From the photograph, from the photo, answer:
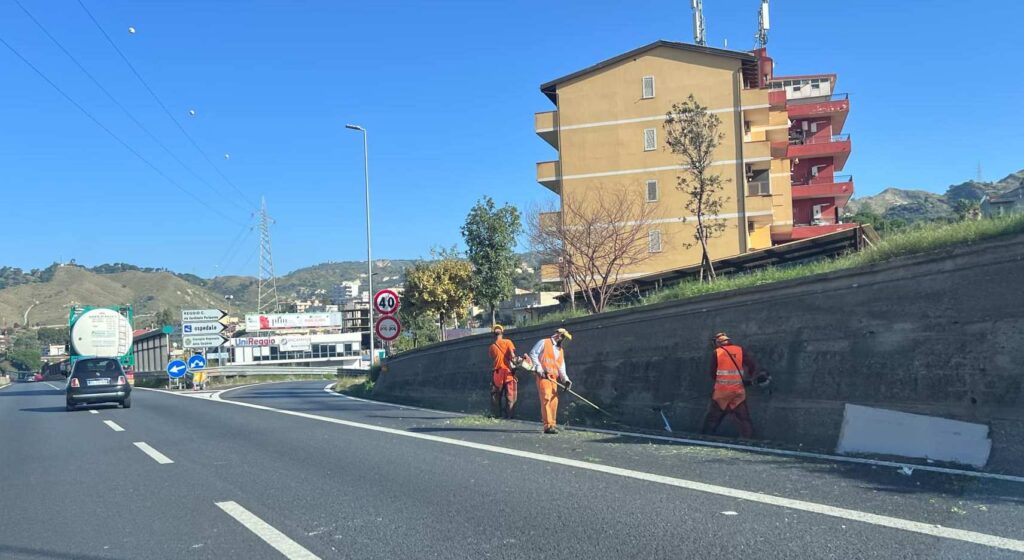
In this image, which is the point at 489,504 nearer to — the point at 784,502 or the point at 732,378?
the point at 784,502

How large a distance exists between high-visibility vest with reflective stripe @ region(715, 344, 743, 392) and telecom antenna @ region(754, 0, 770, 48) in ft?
173

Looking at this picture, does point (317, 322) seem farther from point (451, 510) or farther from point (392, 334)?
point (451, 510)

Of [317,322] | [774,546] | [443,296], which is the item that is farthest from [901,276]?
[317,322]

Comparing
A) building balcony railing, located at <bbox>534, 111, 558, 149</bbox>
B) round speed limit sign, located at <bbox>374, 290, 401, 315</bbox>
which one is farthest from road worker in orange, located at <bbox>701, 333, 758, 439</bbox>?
building balcony railing, located at <bbox>534, 111, 558, 149</bbox>

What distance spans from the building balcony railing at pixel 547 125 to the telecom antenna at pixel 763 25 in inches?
915

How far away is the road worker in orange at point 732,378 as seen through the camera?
1015cm

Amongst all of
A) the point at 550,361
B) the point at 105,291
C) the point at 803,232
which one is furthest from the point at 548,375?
the point at 105,291

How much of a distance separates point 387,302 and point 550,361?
29.8 ft

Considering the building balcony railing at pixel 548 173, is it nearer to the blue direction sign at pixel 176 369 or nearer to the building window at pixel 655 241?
the building window at pixel 655 241

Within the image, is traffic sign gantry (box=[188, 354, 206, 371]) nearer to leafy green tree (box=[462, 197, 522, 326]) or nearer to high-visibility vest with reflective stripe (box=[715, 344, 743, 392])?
leafy green tree (box=[462, 197, 522, 326])

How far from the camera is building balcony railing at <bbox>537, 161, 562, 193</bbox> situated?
139ft

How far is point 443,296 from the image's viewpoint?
163 ft

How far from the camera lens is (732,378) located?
400 inches

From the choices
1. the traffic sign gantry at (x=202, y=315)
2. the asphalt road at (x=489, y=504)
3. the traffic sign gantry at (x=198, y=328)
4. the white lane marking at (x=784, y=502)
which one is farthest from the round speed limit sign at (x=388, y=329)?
the traffic sign gantry at (x=198, y=328)
